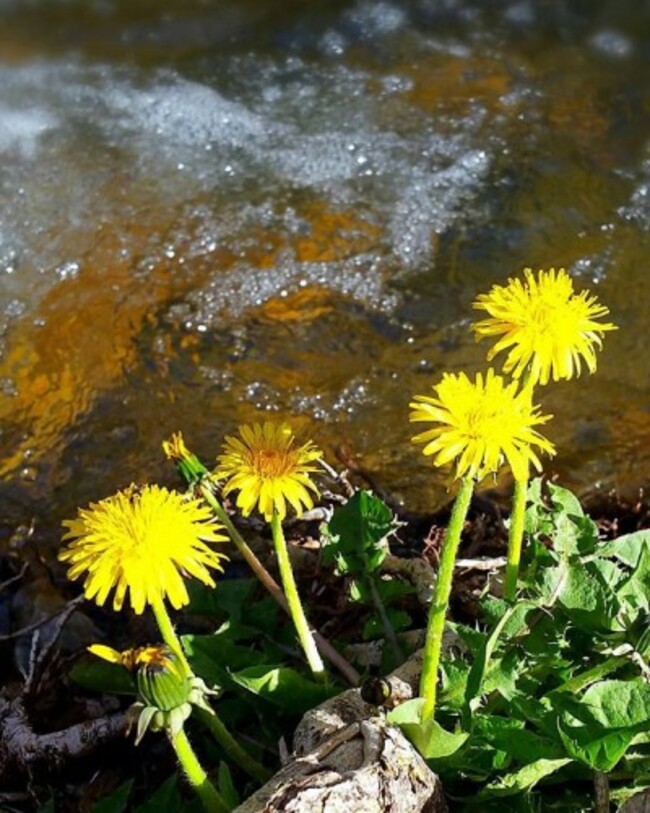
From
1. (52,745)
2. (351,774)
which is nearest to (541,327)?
(351,774)

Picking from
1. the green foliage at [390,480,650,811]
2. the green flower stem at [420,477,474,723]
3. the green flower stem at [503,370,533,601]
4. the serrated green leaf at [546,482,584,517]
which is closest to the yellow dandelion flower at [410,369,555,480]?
the green flower stem at [420,477,474,723]

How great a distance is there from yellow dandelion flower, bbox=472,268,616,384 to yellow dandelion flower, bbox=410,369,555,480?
62mm

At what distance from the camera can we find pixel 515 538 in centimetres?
197

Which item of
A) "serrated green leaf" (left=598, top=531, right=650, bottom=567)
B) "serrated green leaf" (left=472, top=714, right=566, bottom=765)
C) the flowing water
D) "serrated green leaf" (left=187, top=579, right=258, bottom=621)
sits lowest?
"serrated green leaf" (left=472, top=714, right=566, bottom=765)

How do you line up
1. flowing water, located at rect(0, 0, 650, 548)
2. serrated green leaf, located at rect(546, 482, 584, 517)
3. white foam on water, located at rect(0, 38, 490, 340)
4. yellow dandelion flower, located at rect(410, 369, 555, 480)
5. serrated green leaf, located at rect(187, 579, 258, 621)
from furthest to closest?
white foam on water, located at rect(0, 38, 490, 340), flowing water, located at rect(0, 0, 650, 548), serrated green leaf, located at rect(187, 579, 258, 621), serrated green leaf, located at rect(546, 482, 584, 517), yellow dandelion flower, located at rect(410, 369, 555, 480)

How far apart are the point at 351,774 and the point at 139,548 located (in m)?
0.41

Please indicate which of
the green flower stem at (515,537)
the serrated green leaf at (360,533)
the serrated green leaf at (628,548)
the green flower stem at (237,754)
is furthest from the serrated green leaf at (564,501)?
the green flower stem at (237,754)

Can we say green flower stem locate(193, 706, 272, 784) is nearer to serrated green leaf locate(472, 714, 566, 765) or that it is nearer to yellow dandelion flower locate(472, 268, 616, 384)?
serrated green leaf locate(472, 714, 566, 765)

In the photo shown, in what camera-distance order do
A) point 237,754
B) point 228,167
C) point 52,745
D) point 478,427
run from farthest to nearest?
point 228,167
point 52,745
point 237,754
point 478,427

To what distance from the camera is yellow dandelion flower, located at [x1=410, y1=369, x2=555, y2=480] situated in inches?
62.7

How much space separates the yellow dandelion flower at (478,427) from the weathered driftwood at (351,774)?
0.41 metres

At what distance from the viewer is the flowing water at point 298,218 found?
3318 millimetres

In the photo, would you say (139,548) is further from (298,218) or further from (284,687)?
(298,218)

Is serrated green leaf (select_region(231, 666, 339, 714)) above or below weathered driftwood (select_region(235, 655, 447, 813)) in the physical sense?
above
